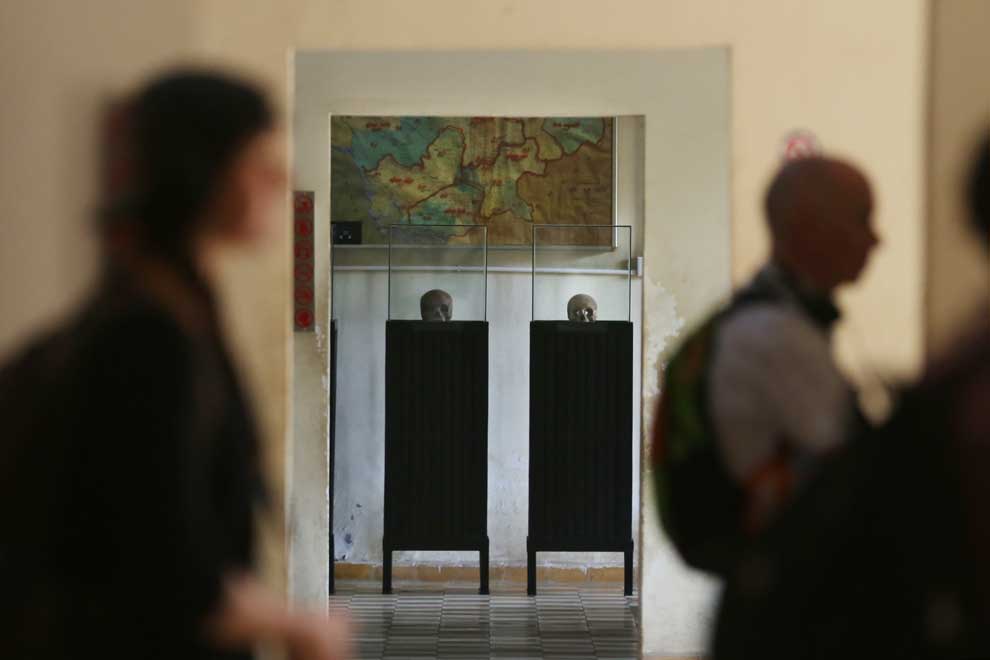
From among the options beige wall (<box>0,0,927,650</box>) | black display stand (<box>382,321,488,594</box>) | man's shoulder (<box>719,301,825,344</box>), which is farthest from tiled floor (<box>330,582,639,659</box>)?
man's shoulder (<box>719,301,825,344</box>)

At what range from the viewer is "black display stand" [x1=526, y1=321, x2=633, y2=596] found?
9.56 meters

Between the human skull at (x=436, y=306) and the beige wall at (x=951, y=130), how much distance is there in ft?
17.7

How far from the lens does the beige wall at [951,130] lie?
4789 millimetres

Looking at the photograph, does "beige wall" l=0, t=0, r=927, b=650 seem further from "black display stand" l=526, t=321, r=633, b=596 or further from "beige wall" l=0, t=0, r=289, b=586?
"black display stand" l=526, t=321, r=633, b=596

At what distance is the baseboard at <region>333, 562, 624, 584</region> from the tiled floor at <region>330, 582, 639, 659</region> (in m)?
0.20

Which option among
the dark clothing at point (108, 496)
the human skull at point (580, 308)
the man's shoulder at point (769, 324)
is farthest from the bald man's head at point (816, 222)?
the human skull at point (580, 308)

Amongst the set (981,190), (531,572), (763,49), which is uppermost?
(763,49)

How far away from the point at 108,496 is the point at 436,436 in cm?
777

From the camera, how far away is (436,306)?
1044cm

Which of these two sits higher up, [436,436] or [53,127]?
[53,127]

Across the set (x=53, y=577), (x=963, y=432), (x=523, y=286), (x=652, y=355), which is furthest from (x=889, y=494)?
(x=523, y=286)

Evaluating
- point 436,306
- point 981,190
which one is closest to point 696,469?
point 981,190

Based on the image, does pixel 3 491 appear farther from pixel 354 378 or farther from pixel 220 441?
pixel 354 378

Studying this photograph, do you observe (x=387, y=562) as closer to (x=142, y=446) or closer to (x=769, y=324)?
(x=769, y=324)
